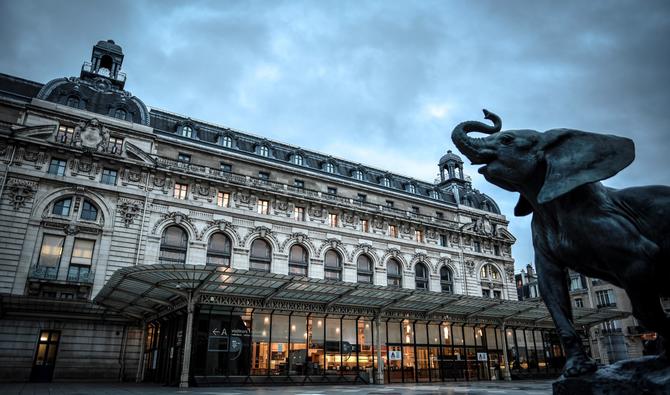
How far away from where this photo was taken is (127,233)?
1184 inches

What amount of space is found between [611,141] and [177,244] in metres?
31.6

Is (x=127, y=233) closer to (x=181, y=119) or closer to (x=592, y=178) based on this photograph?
(x=181, y=119)

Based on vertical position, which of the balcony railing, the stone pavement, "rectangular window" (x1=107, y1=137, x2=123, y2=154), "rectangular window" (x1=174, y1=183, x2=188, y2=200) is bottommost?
the stone pavement

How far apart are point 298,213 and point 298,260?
4.12 meters

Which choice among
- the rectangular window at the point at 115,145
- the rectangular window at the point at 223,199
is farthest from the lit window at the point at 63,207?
the rectangular window at the point at 223,199

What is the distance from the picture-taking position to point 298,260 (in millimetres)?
35938

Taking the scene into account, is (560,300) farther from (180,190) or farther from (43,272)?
(180,190)

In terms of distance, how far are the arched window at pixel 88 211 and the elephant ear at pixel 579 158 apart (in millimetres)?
31984

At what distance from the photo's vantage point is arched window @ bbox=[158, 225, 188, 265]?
102ft

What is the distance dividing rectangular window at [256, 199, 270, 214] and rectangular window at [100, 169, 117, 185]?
426 inches

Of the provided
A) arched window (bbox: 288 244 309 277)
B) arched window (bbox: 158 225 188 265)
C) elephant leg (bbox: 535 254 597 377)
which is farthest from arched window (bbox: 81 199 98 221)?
elephant leg (bbox: 535 254 597 377)

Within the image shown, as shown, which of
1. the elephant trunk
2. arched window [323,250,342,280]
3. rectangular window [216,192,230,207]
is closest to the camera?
the elephant trunk

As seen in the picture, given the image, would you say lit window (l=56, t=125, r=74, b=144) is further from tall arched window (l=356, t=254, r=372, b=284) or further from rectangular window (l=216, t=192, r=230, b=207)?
tall arched window (l=356, t=254, r=372, b=284)

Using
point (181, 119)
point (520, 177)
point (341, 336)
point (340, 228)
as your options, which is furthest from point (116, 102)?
point (520, 177)
